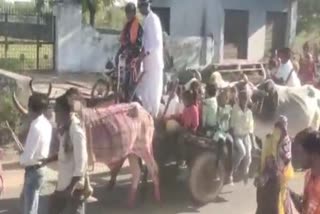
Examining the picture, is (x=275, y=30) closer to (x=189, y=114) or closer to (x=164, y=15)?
(x=164, y=15)

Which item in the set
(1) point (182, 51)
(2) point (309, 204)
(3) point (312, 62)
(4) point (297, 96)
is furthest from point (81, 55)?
(2) point (309, 204)

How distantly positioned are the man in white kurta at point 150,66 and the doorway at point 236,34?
17150 mm

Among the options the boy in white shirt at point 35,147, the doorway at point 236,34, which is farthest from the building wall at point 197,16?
the boy in white shirt at point 35,147

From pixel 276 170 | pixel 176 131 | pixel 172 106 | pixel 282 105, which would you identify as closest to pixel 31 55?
pixel 282 105

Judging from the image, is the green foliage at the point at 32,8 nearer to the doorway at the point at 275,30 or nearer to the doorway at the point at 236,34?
the doorway at the point at 236,34

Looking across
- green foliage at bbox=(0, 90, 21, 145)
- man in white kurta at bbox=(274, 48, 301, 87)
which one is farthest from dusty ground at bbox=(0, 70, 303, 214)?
man in white kurta at bbox=(274, 48, 301, 87)

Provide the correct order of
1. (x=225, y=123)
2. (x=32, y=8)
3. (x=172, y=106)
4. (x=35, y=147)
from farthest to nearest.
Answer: (x=32, y=8), (x=172, y=106), (x=225, y=123), (x=35, y=147)

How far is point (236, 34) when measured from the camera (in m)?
26.7

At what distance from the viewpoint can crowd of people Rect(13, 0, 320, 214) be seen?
20.6 feet

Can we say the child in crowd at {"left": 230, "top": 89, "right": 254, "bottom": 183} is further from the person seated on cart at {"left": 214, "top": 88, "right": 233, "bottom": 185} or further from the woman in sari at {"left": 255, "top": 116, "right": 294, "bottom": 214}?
the woman in sari at {"left": 255, "top": 116, "right": 294, "bottom": 214}

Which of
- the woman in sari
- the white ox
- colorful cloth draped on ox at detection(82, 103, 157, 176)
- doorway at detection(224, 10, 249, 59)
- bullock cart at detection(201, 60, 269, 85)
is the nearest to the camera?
the woman in sari

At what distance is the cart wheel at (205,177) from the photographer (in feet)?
29.1

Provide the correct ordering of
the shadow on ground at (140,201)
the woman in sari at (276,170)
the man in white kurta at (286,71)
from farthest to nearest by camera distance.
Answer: the man in white kurta at (286,71)
the shadow on ground at (140,201)
the woman in sari at (276,170)

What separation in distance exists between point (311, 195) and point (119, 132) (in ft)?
11.9
